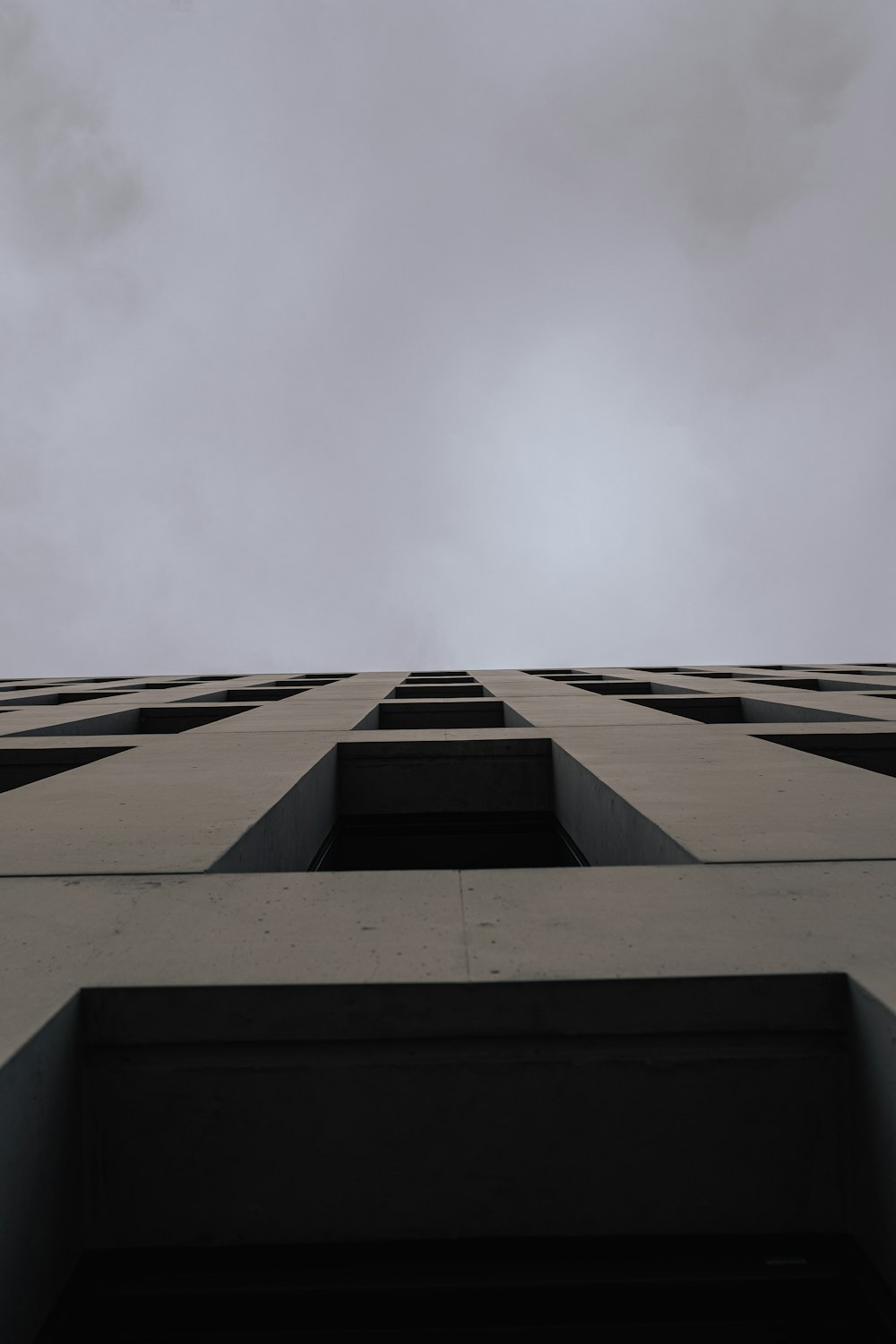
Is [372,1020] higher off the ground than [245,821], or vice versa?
[245,821]

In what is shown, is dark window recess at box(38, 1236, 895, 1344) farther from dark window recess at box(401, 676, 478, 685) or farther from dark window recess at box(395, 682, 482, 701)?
dark window recess at box(401, 676, 478, 685)

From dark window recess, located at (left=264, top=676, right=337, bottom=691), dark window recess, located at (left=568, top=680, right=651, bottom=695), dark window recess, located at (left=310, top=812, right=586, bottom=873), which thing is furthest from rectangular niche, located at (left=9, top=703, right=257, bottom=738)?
dark window recess, located at (left=568, top=680, right=651, bottom=695)

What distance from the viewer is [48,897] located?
3705 mm

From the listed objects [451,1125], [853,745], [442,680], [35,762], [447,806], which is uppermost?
[442,680]

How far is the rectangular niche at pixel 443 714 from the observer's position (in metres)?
12.4

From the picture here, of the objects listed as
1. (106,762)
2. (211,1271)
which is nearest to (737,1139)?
(211,1271)

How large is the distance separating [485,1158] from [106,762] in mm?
6283

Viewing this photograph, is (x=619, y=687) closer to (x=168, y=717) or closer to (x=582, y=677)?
(x=582, y=677)

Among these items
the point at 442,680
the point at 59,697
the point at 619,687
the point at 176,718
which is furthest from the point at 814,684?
the point at 59,697

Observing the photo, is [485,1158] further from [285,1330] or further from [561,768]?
[561,768]

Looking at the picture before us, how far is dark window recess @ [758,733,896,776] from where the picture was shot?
26.6 feet

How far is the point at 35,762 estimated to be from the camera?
26.0ft

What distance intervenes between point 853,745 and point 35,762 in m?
10.1

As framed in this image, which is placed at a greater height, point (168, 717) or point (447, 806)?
point (168, 717)
